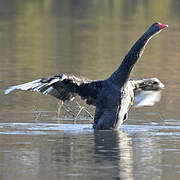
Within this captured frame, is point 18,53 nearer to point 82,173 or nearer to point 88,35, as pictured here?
→ point 88,35

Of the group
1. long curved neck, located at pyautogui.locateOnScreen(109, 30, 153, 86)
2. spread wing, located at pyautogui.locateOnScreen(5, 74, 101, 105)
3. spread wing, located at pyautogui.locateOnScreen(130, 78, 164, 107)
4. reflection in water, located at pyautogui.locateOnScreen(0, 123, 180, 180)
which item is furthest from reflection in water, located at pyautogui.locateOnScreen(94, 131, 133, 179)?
spread wing, located at pyautogui.locateOnScreen(130, 78, 164, 107)

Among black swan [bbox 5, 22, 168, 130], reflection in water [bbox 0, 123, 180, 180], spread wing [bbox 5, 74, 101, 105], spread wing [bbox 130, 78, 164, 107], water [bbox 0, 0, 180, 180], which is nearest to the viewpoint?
reflection in water [bbox 0, 123, 180, 180]

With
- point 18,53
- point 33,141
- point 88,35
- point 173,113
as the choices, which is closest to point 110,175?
point 33,141

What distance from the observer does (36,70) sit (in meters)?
22.5

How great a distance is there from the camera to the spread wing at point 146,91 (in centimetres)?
1529

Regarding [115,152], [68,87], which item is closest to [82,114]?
[68,87]

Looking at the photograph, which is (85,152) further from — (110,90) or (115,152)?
(110,90)

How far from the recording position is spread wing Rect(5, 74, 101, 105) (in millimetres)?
13653

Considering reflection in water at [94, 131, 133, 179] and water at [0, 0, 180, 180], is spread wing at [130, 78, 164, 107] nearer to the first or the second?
water at [0, 0, 180, 180]

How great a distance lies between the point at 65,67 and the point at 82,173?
40.0 feet

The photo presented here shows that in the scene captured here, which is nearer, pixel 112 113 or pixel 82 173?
pixel 82 173

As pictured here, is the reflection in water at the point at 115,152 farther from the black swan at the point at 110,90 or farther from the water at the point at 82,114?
the black swan at the point at 110,90

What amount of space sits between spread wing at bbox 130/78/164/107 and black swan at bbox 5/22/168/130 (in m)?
0.62

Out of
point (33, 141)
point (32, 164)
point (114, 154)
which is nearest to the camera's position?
point (32, 164)
